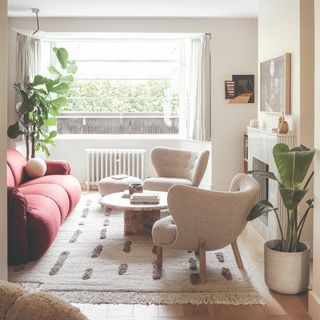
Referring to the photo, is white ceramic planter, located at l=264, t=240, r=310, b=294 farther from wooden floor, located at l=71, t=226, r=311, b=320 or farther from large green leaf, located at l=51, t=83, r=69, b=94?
large green leaf, located at l=51, t=83, r=69, b=94

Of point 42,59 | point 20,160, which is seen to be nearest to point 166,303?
point 20,160

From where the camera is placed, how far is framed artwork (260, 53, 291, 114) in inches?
182

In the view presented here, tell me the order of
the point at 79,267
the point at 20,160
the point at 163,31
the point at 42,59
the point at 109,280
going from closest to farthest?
the point at 109,280 → the point at 79,267 → the point at 20,160 → the point at 163,31 → the point at 42,59

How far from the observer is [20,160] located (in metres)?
6.27

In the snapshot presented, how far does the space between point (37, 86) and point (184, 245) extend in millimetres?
4515

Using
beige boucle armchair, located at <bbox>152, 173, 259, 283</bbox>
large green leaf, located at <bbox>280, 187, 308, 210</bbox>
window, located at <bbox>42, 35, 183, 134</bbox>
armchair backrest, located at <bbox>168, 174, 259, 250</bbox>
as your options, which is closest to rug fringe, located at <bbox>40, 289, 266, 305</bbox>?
beige boucle armchair, located at <bbox>152, 173, 259, 283</bbox>

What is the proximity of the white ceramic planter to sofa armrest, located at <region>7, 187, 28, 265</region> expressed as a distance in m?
1.95

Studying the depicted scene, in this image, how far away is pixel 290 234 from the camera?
365cm

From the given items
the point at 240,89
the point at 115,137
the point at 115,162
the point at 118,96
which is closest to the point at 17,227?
the point at 115,162

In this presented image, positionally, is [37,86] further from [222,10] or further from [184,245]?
[184,245]

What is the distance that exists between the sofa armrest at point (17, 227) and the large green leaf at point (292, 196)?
2066mm

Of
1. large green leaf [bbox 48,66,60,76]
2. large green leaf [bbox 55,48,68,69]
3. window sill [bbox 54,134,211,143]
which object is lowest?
window sill [bbox 54,134,211,143]

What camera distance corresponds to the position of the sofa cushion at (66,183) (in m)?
5.77

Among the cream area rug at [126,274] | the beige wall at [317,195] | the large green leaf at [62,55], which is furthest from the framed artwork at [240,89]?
the beige wall at [317,195]
